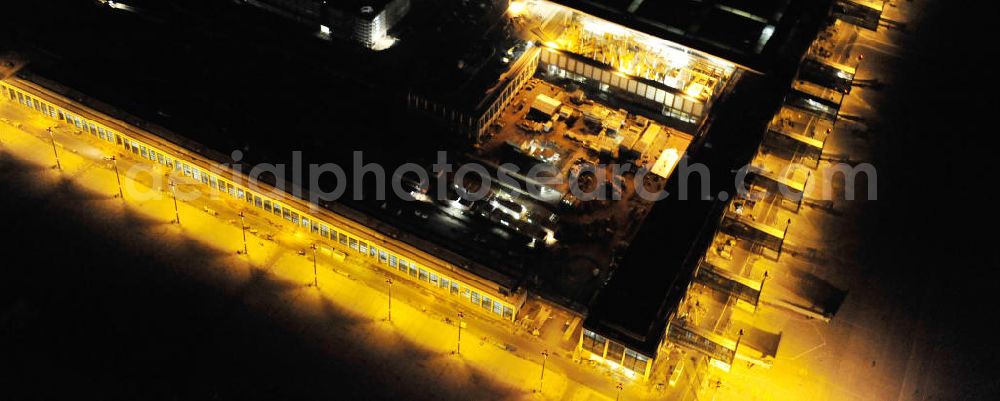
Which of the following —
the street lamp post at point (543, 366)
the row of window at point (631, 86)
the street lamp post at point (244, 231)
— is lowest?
the street lamp post at point (543, 366)

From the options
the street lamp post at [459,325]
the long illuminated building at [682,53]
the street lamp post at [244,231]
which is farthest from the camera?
the long illuminated building at [682,53]

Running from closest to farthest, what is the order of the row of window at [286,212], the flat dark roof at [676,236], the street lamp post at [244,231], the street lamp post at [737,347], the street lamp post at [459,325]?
1. the flat dark roof at [676,236]
2. the street lamp post at [737,347]
3. the row of window at [286,212]
4. the street lamp post at [459,325]
5. the street lamp post at [244,231]

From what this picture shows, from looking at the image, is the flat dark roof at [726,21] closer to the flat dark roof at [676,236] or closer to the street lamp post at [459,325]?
the flat dark roof at [676,236]

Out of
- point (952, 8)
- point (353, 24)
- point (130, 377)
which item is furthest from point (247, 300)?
point (952, 8)

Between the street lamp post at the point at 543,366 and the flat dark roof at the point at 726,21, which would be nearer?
the street lamp post at the point at 543,366

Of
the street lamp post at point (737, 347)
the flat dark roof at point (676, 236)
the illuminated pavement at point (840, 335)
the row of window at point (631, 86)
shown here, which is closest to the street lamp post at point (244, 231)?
the flat dark roof at point (676, 236)

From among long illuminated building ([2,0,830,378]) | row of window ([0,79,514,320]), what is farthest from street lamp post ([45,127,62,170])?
long illuminated building ([2,0,830,378])

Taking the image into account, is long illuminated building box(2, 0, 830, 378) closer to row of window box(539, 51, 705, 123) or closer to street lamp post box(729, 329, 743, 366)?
row of window box(539, 51, 705, 123)

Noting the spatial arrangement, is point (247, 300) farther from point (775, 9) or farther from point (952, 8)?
point (952, 8)
